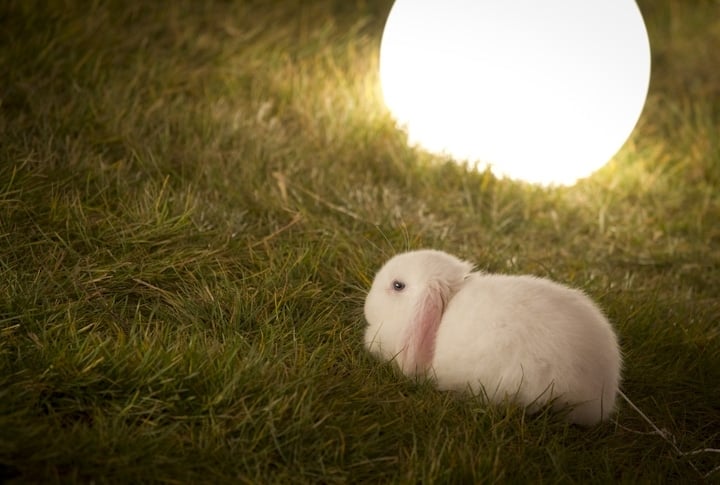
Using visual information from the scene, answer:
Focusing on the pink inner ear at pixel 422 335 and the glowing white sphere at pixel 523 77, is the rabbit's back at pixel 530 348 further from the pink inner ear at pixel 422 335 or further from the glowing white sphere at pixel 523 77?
the glowing white sphere at pixel 523 77

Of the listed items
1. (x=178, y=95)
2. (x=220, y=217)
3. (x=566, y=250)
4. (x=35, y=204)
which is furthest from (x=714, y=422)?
(x=178, y=95)

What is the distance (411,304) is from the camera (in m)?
2.70

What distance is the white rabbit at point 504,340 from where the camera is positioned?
2424 millimetres

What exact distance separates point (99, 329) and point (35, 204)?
793 millimetres

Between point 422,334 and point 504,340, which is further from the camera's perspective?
point 422,334

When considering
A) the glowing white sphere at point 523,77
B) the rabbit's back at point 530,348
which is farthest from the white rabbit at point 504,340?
the glowing white sphere at point 523,77

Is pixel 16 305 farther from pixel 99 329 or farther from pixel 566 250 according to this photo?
pixel 566 250

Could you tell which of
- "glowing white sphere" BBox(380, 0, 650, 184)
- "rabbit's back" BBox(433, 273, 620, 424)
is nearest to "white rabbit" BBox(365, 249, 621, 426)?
"rabbit's back" BBox(433, 273, 620, 424)

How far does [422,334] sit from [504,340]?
0.95 feet

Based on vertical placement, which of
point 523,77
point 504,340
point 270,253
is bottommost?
point 270,253

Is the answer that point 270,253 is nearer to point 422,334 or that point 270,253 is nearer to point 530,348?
point 422,334

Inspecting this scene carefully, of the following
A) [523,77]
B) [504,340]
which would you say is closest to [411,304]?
[504,340]

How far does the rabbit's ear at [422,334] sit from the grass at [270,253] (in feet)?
0.30

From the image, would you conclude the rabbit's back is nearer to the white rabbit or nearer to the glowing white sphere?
the white rabbit
